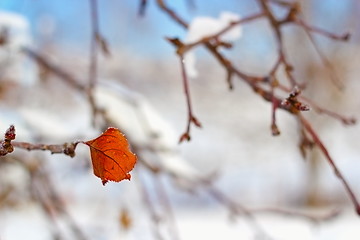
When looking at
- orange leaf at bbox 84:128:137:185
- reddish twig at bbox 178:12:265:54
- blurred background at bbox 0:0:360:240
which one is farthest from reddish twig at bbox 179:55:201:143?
blurred background at bbox 0:0:360:240

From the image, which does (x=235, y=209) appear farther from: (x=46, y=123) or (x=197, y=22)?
(x=46, y=123)

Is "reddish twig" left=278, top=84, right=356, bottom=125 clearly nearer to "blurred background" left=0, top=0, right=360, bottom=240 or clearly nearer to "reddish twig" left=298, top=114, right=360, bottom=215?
"reddish twig" left=298, top=114, right=360, bottom=215

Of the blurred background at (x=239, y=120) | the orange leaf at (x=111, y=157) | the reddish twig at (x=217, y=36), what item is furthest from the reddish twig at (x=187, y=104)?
the blurred background at (x=239, y=120)

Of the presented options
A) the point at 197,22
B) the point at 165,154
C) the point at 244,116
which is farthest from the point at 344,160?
the point at 197,22

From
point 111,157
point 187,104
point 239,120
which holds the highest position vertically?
point 239,120

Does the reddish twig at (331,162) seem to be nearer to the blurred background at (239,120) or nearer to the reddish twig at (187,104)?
the reddish twig at (187,104)

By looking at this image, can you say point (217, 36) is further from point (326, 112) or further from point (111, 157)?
point (111, 157)

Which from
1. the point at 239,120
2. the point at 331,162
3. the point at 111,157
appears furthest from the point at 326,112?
the point at 239,120

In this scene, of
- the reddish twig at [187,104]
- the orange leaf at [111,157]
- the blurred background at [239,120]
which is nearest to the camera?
the orange leaf at [111,157]
